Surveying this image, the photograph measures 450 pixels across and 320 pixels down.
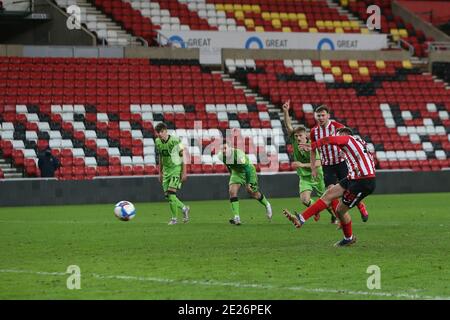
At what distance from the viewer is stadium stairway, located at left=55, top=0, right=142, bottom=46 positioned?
134 ft

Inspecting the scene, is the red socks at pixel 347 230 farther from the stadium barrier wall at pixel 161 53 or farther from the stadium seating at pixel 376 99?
the stadium barrier wall at pixel 161 53

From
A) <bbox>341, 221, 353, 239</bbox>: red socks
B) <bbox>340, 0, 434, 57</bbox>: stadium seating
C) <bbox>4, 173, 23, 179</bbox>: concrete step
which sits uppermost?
<bbox>340, 0, 434, 57</bbox>: stadium seating

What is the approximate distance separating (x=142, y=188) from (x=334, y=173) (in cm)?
1358

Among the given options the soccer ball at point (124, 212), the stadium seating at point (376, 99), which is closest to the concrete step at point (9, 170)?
the stadium seating at point (376, 99)

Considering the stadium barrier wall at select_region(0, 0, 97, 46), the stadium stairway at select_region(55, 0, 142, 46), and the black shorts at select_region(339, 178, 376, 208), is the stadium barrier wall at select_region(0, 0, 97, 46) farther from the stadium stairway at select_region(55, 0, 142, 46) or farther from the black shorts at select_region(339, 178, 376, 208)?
the black shorts at select_region(339, 178, 376, 208)

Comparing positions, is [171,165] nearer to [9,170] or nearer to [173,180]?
[173,180]

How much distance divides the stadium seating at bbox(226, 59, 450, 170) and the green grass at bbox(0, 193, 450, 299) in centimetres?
1608

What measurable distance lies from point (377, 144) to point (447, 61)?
8.08 meters

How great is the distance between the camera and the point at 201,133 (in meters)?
37.3

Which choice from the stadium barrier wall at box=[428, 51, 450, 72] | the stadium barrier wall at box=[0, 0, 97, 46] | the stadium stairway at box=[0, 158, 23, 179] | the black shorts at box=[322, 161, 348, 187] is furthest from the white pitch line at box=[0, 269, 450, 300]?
the stadium barrier wall at box=[428, 51, 450, 72]

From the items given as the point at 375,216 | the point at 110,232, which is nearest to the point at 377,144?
the point at 375,216

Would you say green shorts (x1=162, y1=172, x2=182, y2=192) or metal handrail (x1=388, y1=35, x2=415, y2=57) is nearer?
green shorts (x1=162, y1=172, x2=182, y2=192)

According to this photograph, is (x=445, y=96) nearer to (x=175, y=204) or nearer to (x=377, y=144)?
(x=377, y=144)

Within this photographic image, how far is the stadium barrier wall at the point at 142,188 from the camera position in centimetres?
3152
